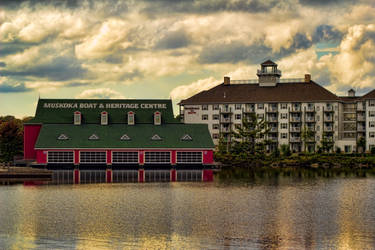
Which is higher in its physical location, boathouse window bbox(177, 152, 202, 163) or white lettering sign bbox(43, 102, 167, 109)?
white lettering sign bbox(43, 102, 167, 109)

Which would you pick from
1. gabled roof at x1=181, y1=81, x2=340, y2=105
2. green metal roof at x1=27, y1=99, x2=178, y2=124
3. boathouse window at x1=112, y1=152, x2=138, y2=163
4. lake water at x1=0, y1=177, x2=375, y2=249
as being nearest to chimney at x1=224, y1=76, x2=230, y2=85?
gabled roof at x1=181, y1=81, x2=340, y2=105

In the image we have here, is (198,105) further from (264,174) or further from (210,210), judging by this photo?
(210,210)

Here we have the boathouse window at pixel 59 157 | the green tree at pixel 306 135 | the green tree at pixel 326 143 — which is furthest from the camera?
the green tree at pixel 306 135

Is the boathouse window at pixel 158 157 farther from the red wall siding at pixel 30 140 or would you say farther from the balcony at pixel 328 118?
the balcony at pixel 328 118

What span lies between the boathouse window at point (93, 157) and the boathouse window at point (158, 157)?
7.32 m

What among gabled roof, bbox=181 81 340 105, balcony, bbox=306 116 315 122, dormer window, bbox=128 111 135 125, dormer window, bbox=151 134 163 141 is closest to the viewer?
dormer window, bbox=151 134 163 141

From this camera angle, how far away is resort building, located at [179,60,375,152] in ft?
467

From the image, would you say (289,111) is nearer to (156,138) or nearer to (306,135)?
(306,135)

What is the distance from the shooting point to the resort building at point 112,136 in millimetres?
105750

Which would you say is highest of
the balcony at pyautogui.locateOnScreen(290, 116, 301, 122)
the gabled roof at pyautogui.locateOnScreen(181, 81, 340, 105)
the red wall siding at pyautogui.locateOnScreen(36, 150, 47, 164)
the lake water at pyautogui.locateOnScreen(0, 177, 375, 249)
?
the gabled roof at pyautogui.locateOnScreen(181, 81, 340, 105)

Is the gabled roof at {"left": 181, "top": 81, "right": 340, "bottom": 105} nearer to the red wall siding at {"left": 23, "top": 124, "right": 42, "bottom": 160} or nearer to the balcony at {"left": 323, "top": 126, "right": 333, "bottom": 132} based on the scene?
the balcony at {"left": 323, "top": 126, "right": 333, "bottom": 132}

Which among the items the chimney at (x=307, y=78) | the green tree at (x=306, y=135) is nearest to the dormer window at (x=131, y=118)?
the green tree at (x=306, y=135)

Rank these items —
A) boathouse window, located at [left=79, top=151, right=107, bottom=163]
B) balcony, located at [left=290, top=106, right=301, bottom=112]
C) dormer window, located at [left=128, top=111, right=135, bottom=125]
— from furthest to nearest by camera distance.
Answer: balcony, located at [left=290, top=106, right=301, bottom=112]
dormer window, located at [left=128, top=111, right=135, bottom=125]
boathouse window, located at [left=79, top=151, right=107, bottom=163]

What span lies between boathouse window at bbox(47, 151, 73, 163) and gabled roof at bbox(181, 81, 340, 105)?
50.0 metres
